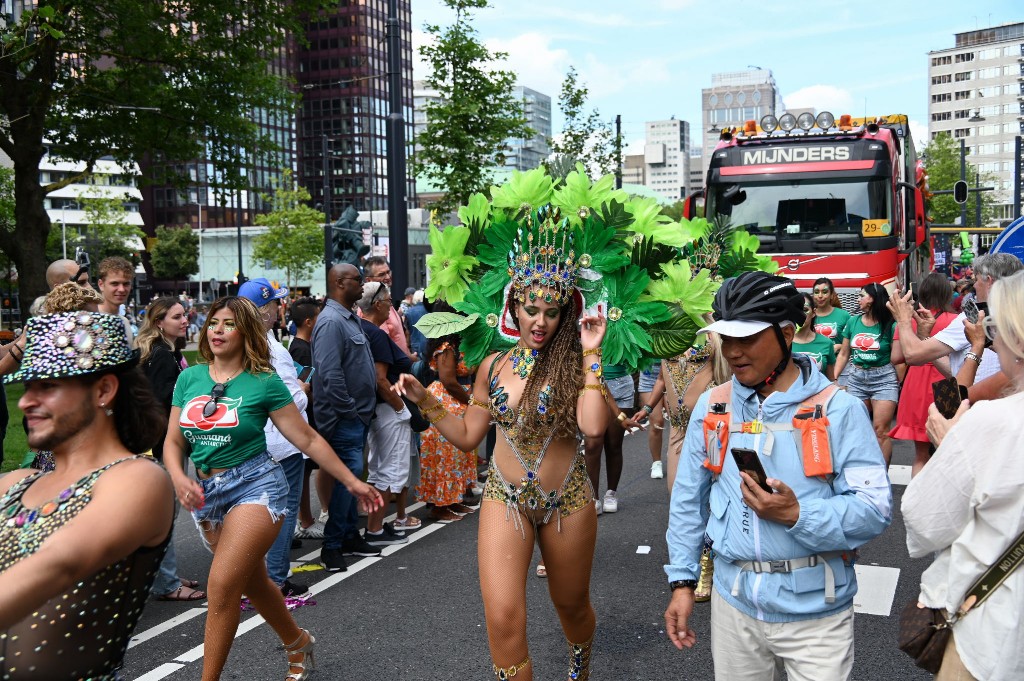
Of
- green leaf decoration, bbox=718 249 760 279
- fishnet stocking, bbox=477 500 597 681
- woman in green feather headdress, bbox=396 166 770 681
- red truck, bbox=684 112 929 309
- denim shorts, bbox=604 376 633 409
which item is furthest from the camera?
red truck, bbox=684 112 929 309

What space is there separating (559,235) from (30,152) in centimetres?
1459

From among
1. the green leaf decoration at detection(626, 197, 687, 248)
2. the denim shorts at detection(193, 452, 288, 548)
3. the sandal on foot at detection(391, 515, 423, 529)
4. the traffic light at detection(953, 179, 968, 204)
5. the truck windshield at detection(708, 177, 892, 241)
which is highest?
the traffic light at detection(953, 179, 968, 204)

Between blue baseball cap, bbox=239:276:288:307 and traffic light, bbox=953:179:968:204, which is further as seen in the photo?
traffic light, bbox=953:179:968:204

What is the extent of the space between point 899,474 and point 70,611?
9.19 m

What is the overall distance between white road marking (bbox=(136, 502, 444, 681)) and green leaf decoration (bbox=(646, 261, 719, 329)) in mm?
2667

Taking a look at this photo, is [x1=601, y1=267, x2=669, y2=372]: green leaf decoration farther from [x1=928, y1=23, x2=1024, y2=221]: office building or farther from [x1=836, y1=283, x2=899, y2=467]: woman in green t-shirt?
[x1=928, y1=23, x2=1024, y2=221]: office building

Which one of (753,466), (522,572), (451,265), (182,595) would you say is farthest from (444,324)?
(182,595)

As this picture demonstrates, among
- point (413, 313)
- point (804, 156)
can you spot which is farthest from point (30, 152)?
point (804, 156)

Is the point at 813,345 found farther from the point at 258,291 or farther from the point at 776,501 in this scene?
the point at 776,501

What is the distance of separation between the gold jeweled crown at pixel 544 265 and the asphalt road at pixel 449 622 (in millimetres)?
1993

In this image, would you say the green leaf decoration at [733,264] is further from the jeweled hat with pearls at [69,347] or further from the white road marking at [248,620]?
the jeweled hat with pearls at [69,347]

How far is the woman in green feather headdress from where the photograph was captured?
160 inches

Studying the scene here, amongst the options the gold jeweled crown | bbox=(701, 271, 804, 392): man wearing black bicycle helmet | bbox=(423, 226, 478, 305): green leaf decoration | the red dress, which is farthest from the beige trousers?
the red dress

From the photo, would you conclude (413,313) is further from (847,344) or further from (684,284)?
(684,284)
